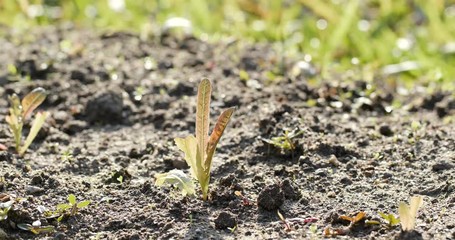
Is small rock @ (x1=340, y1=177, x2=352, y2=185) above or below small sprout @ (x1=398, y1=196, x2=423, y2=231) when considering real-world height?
above

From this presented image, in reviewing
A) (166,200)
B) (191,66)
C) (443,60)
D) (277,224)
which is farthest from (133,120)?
(443,60)

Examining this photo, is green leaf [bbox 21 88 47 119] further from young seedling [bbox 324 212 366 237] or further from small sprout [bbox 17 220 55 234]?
young seedling [bbox 324 212 366 237]

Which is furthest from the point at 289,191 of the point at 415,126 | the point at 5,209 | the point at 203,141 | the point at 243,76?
the point at 243,76

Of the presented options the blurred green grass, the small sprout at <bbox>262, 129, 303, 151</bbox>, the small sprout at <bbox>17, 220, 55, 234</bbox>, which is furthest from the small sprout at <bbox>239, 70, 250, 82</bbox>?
the small sprout at <bbox>17, 220, 55, 234</bbox>

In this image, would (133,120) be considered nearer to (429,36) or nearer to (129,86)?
(129,86)

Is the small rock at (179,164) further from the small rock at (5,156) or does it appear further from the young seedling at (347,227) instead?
the young seedling at (347,227)

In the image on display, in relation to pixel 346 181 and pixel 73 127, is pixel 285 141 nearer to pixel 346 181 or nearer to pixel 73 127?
pixel 346 181
